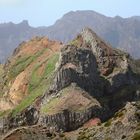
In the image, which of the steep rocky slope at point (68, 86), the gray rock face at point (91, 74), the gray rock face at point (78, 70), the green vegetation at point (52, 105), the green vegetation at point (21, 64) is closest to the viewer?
the gray rock face at point (91, 74)

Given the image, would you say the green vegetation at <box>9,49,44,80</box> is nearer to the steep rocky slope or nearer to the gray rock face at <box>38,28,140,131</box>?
the steep rocky slope

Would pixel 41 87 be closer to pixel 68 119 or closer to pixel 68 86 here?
pixel 68 86

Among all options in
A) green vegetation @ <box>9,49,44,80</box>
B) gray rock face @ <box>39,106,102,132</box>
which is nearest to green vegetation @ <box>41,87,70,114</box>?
gray rock face @ <box>39,106,102,132</box>

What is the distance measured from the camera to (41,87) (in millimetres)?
81812

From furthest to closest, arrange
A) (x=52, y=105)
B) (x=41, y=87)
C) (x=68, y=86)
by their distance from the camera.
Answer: (x=41, y=87)
(x=68, y=86)
(x=52, y=105)

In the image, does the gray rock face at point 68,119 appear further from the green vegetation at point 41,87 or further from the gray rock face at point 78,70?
the green vegetation at point 41,87

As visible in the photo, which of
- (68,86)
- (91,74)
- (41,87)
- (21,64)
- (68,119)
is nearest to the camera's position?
(68,119)

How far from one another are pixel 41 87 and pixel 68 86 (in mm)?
9244

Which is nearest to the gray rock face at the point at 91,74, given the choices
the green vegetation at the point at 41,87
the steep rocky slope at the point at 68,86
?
the steep rocky slope at the point at 68,86

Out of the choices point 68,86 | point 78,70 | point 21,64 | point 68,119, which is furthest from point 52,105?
point 21,64

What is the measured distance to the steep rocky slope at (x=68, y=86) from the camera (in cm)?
6919

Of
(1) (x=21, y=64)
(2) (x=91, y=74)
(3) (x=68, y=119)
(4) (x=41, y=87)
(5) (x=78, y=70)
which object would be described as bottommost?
(3) (x=68, y=119)

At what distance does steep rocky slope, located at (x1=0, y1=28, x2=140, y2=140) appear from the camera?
2724 inches

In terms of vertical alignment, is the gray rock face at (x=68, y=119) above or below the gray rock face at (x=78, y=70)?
below
